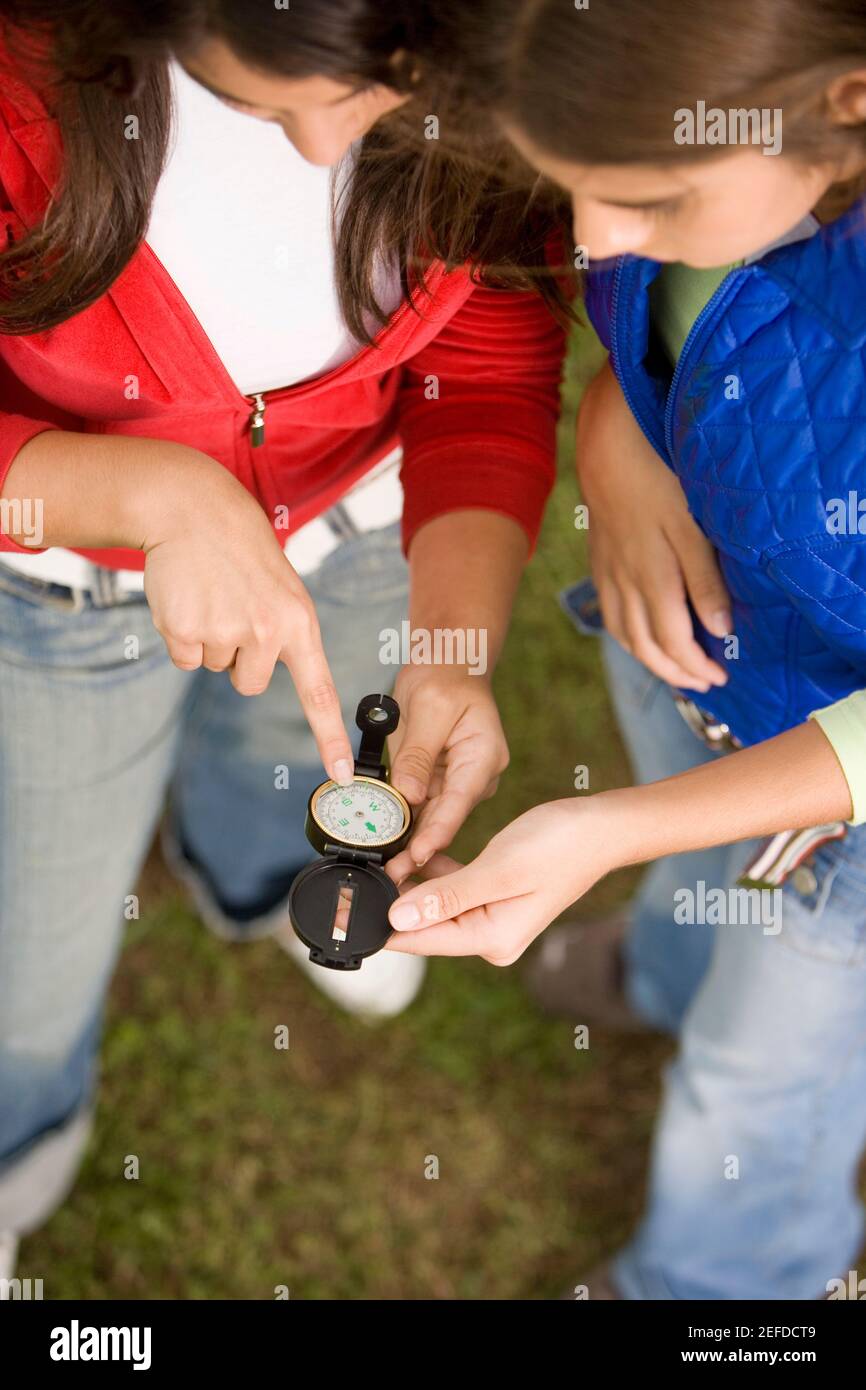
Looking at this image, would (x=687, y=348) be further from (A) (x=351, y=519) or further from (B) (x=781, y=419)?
(A) (x=351, y=519)

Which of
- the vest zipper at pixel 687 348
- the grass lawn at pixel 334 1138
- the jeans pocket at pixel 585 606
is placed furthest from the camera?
the grass lawn at pixel 334 1138

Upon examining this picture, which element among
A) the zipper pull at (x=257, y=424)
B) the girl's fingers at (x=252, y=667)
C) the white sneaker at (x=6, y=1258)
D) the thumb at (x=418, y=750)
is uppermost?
the zipper pull at (x=257, y=424)

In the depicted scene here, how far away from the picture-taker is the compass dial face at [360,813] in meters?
1.33

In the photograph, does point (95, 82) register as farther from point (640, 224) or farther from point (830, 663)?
point (830, 663)

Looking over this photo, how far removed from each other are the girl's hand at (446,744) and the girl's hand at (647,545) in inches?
7.9

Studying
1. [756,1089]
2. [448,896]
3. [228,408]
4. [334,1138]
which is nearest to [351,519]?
[228,408]

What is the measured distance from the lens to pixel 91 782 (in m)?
1.60

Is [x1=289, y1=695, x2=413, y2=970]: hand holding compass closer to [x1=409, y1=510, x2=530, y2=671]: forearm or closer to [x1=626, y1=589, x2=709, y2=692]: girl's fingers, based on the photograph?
[x1=409, y1=510, x2=530, y2=671]: forearm

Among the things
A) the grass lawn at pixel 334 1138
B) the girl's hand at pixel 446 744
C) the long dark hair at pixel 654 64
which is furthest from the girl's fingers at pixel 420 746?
the grass lawn at pixel 334 1138

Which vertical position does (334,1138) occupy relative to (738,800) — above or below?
below

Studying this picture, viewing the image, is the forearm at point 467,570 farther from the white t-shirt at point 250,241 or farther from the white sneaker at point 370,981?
the white sneaker at point 370,981

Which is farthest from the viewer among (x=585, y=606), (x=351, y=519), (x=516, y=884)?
(x=585, y=606)

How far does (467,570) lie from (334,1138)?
A: 1.21 metres

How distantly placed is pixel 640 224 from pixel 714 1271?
153 centimetres
